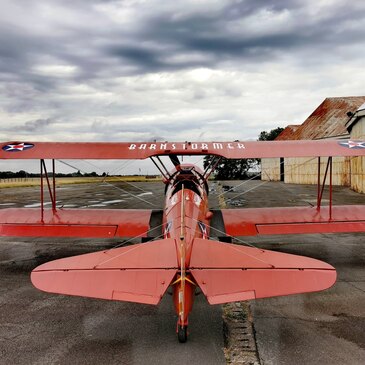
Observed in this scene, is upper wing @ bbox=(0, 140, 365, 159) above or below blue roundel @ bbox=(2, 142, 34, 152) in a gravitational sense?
below

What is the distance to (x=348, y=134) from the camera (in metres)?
31.2

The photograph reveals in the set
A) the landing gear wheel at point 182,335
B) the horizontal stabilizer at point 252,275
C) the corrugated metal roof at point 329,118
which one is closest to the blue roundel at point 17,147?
the horizontal stabilizer at point 252,275

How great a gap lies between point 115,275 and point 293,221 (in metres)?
4.91

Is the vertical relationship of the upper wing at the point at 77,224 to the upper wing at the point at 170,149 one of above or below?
below

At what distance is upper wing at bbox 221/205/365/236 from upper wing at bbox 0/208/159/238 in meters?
1.71

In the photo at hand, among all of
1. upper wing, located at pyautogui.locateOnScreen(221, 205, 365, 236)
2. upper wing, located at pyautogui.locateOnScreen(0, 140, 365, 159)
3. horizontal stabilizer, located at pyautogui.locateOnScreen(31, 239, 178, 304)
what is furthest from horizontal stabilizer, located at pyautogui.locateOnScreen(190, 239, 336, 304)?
upper wing, located at pyautogui.locateOnScreen(221, 205, 365, 236)

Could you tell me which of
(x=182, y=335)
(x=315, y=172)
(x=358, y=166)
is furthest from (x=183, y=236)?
(x=315, y=172)

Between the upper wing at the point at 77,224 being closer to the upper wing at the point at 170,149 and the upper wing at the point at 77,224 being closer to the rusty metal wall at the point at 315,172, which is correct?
the upper wing at the point at 170,149

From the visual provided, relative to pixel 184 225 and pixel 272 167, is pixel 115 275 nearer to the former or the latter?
pixel 184 225

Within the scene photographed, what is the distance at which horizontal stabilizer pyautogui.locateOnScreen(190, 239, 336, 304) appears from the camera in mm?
3662

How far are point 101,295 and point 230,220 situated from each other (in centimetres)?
464

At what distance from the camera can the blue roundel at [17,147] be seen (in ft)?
23.2

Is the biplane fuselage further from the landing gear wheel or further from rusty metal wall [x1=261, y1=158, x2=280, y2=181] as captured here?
rusty metal wall [x1=261, y1=158, x2=280, y2=181]

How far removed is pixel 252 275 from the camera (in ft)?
12.7
